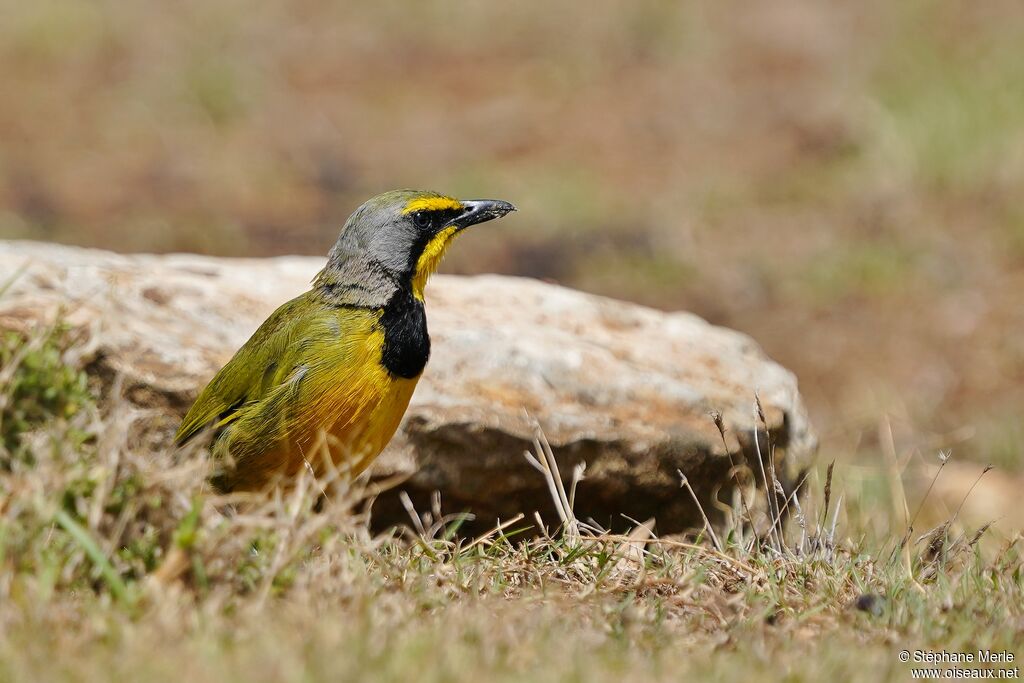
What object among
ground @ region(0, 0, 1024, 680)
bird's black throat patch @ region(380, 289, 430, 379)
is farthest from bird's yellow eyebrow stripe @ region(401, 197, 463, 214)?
ground @ region(0, 0, 1024, 680)

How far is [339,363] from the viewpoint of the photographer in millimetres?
4566

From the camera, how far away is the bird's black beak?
5164 mm

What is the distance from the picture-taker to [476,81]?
13.9 m

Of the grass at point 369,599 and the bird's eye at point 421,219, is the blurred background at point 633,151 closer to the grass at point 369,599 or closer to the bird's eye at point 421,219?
the bird's eye at point 421,219

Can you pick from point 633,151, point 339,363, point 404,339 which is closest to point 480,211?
point 404,339

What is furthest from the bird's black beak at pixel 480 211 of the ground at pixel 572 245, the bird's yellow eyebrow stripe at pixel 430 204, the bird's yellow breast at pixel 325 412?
the ground at pixel 572 245

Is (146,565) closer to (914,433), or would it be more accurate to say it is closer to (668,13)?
(914,433)

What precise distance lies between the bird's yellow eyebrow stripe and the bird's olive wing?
569 millimetres

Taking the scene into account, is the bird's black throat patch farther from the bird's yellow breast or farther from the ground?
the ground

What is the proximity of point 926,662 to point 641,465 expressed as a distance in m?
2.06

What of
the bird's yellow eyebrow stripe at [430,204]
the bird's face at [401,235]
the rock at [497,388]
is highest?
the bird's yellow eyebrow stripe at [430,204]

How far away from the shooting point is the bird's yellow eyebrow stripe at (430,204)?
501 cm

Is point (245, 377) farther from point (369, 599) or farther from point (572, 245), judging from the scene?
point (572, 245)

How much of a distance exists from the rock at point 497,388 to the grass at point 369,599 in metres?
1.03
